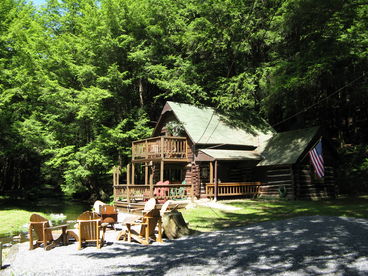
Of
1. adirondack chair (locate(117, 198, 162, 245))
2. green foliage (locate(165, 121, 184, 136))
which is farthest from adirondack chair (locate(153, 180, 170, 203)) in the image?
adirondack chair (locate(117, 198, 162, 245))

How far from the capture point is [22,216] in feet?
61.2

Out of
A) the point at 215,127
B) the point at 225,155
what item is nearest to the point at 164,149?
the point at 225,155

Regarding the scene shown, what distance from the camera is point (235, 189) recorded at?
2258 centimetres

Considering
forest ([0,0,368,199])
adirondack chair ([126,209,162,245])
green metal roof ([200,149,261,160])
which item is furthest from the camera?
forest ([0,0,368,199])

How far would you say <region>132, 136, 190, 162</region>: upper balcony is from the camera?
21.1 meters

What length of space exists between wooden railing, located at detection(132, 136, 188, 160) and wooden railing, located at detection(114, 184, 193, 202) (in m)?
2.08

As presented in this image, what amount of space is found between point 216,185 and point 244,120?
351 inches

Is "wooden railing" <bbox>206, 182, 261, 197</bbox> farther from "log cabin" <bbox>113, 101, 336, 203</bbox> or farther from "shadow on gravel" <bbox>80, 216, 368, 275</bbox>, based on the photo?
"shadow on gravel" <bbox>80, 216, 368, 275</bbox>

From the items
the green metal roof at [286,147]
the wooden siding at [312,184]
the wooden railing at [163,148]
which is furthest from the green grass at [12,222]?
the wooden siding at [312,184]

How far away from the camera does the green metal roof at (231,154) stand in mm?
20109

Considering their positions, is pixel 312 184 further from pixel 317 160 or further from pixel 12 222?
pixel 12 222

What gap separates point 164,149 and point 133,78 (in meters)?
10.4

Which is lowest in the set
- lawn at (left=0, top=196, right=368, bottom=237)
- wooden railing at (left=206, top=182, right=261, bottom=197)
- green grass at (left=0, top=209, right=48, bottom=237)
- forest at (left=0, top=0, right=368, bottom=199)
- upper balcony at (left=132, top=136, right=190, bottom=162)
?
green grass at (left=0, top=209, right=48, bottom=237)

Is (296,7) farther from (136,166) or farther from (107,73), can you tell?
(136,166)
